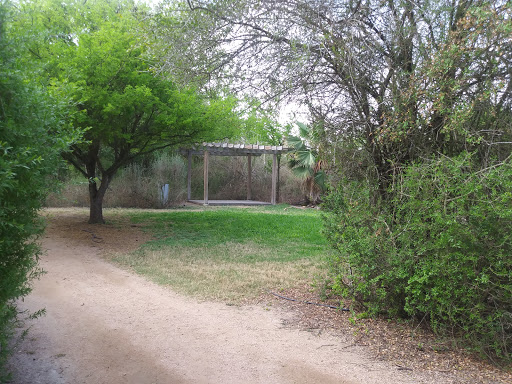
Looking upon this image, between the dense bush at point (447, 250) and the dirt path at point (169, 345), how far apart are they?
28.5 inches

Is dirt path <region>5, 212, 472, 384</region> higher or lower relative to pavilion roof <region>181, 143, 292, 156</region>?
lower

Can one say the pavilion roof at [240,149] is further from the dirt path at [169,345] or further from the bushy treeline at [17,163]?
the bushy treeline at [17,163]

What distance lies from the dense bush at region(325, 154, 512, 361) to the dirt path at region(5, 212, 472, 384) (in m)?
0.72

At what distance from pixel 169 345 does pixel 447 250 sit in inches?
113

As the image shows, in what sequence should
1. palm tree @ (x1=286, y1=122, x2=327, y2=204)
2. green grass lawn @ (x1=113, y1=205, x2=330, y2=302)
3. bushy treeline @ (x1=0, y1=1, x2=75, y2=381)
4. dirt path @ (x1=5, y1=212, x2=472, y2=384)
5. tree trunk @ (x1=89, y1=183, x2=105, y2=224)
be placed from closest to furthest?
1. bushy treeline @ (x1=0, y1=1, x2=75, y2=381)
2. dirt path @ (x1=5, y1=212, x2=472, y2=384)
3. green grass lawn @ (x1=113, y1=205, x2=330, y2=302)
4. tree trunk @ (x1=89, y1=183, x2=105, y2=224)
5. palm tree @ (x1=286, y1=122, x2=327, y2=204)

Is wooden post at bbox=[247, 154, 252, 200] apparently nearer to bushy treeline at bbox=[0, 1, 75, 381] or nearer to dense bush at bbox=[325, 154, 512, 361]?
dense bush at bbox=[325, 154, 512, 361]

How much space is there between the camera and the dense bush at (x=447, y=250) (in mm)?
3781

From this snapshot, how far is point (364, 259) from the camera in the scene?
15.7ft

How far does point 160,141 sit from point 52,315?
706 cm

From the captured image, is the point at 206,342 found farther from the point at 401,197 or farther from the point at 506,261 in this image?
the point at 506,261

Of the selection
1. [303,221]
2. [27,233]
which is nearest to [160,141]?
[303,221]

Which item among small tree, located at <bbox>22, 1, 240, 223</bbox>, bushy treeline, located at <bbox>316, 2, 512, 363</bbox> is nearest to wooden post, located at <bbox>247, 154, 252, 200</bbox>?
small tree, located at <bbox>22, 1, 240, 223</bbox>

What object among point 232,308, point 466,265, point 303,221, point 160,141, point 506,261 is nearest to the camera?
point 506,261

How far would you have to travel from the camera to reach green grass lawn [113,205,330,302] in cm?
652
